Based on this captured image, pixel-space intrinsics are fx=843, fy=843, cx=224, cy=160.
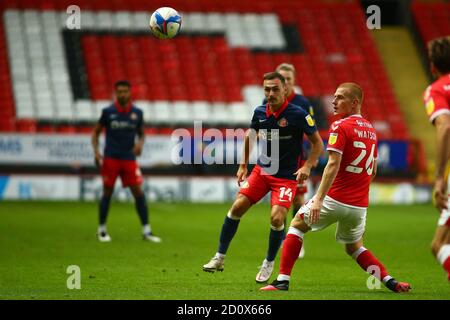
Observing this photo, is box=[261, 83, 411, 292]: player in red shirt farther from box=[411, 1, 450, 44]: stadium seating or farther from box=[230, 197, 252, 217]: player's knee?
box=[411, 1, 450, 44]: stadium seating

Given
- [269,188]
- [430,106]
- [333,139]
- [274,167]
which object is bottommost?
[269,188]

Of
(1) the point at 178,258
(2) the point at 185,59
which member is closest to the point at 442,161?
(1) the point at 178,258

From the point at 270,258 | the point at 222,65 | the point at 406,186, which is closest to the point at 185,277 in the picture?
the point at 270,258

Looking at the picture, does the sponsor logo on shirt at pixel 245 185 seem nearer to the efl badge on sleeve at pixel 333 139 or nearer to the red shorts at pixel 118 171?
the efl badge on sleeve at pixel 333 139

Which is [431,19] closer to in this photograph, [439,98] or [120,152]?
[120,152]

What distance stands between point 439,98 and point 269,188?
3.08 meters

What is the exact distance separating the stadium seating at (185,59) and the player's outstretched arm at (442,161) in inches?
733

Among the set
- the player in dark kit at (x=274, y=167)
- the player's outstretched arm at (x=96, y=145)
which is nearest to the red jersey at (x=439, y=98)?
the player in dark kit at (x=274, y=167)

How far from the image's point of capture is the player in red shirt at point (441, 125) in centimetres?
614

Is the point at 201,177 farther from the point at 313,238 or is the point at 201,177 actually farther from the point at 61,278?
the point at 61,278

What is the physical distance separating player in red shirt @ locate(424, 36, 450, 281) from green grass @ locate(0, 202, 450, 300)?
→ 4.22ft

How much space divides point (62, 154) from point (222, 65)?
805 centimetres

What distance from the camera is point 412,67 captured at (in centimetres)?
3105

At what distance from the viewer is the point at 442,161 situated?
6121 mm
